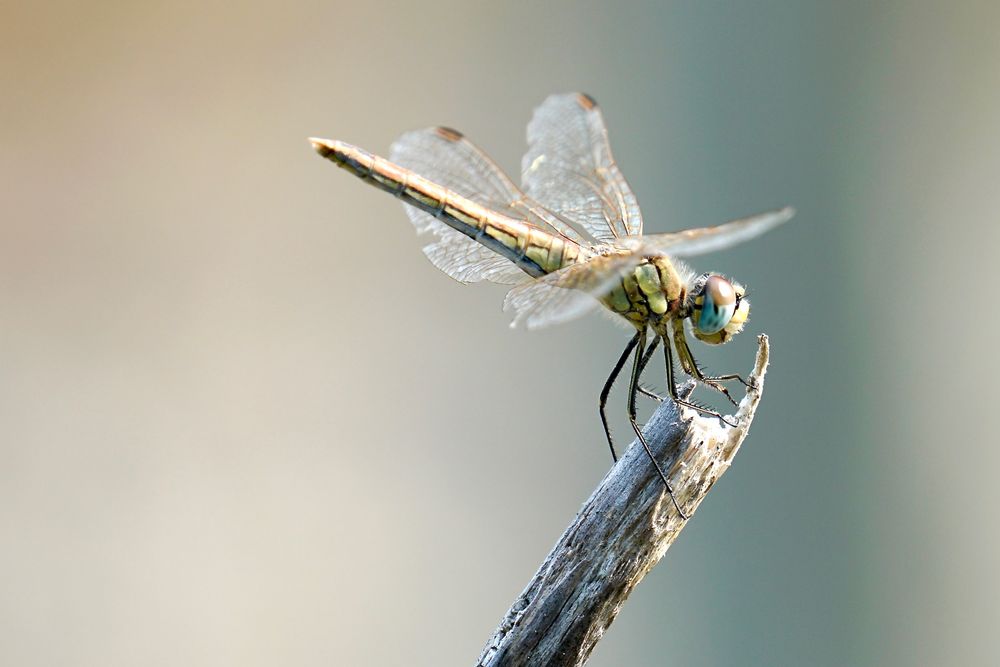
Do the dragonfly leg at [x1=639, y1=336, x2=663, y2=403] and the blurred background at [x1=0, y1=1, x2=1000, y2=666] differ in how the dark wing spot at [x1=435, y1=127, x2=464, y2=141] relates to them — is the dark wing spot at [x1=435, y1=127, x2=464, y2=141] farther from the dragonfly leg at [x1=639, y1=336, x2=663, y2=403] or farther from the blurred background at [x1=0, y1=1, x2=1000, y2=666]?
the blurred background at [x1=0, y1=1, x2=1000, y2=666]

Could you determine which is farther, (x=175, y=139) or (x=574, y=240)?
(x=175, y=139)

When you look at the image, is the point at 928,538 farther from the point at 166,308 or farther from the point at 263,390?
the point at 166,308

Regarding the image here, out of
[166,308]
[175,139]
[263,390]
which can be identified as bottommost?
[263,390]

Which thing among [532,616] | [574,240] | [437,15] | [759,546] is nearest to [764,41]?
[437,15]

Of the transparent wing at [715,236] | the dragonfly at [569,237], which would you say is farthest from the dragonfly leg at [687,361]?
the transparent wing at [715,236]

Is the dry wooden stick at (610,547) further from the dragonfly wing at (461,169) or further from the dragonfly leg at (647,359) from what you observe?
the dragonfly wing at (461,169)

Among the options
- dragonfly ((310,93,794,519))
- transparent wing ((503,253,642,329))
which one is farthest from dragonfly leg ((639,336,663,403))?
transparent wing ((503,253,642,329))
